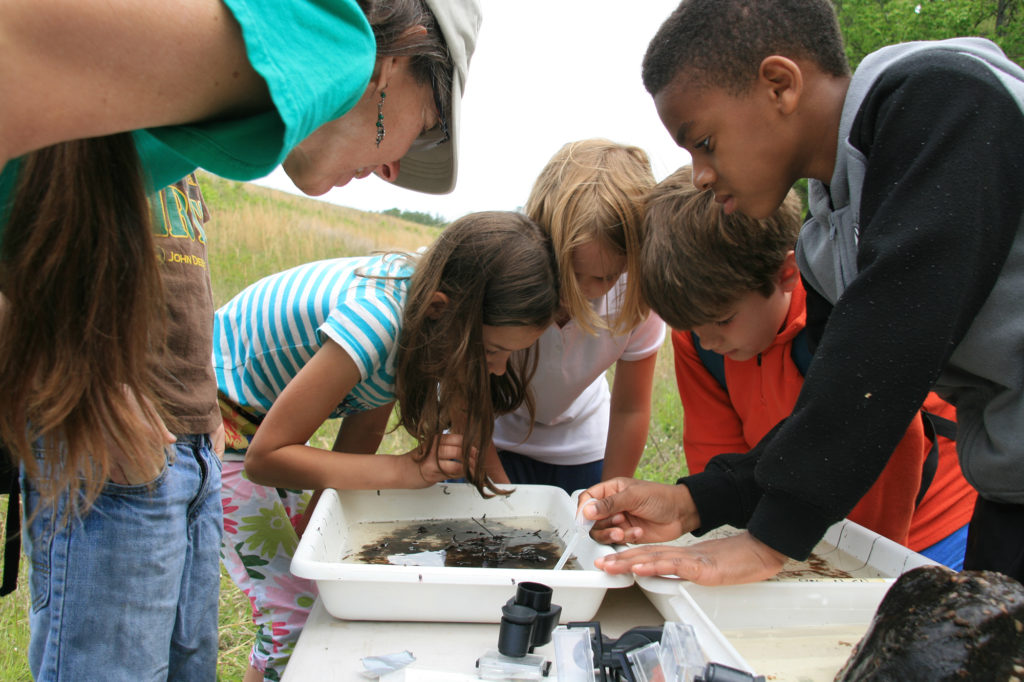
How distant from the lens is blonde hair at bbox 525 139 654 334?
1.81m

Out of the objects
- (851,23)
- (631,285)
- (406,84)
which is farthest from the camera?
(851,23)

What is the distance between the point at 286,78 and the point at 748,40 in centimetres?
83

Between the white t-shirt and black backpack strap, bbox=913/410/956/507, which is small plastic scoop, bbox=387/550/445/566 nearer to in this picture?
the white t-shirt

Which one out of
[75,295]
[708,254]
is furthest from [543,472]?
[75,295]


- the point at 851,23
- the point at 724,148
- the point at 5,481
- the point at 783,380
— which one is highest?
the point at 851,23

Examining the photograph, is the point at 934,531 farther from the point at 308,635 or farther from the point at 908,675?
the point at 308,635

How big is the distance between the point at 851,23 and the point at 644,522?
61.6ft

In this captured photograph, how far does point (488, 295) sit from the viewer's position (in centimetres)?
174

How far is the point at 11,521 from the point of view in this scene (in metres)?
1.20

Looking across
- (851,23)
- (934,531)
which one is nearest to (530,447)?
(934,531)

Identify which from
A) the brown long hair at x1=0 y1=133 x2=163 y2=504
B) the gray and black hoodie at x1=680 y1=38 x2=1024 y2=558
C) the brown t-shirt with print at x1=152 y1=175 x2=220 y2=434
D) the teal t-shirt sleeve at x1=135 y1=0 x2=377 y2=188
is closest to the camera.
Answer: the teal t-shirt sleeve at x1=135 y1=0 x2=377 y2=188

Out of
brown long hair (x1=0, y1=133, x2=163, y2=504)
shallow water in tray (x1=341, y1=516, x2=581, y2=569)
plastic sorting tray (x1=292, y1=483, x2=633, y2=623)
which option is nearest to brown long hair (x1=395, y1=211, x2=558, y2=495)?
shallow water in tray (x1=341, y1=516, x2=581, y2=569)

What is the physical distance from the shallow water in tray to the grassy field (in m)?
0.81

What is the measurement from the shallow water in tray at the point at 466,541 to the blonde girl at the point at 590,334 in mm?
440
